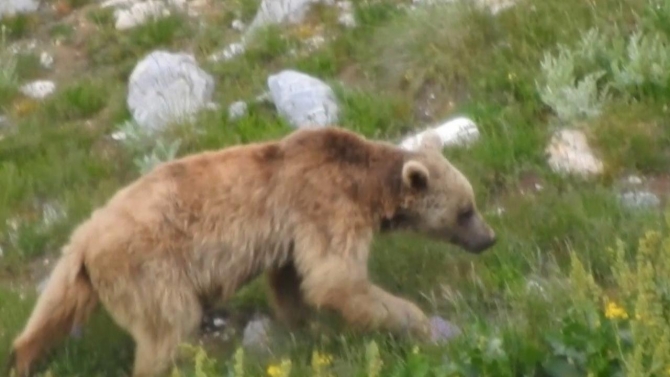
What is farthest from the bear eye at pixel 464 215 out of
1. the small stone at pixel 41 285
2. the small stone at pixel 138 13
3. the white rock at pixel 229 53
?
the small stone at pixel 138 13

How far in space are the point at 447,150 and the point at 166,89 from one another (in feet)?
8.30

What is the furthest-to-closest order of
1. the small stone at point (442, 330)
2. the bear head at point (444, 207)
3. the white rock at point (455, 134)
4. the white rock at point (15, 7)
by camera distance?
the white rock at point (15, 7) → the white rock at point (455, 134) → the bear head at point (444, 207) → the small stone at point (442, 330)

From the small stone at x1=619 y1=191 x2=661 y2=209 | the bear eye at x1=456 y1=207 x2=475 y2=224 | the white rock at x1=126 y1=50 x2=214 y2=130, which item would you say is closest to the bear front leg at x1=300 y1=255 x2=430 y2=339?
the bear eye at x1=456 y1=207 x2=475 y2=224

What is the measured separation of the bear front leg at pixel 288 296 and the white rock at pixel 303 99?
1.94m

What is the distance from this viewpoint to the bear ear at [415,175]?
23.5 feet

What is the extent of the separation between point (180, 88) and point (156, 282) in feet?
11.8

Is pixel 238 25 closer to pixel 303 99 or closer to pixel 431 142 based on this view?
pixel 303 99

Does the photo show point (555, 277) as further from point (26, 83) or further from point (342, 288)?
point (26, 83)

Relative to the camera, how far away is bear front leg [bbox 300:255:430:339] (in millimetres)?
6766

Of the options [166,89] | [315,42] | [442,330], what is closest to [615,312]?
[442,330]

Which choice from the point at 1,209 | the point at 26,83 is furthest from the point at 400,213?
the point at 26,83

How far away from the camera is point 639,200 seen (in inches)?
306

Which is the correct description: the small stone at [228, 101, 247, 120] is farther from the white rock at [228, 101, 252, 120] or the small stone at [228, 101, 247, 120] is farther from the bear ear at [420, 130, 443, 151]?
the bear ear at [420, 130, 443, 151]

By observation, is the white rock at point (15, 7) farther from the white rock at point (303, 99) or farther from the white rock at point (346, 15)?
the white rock at point (303, 99)
